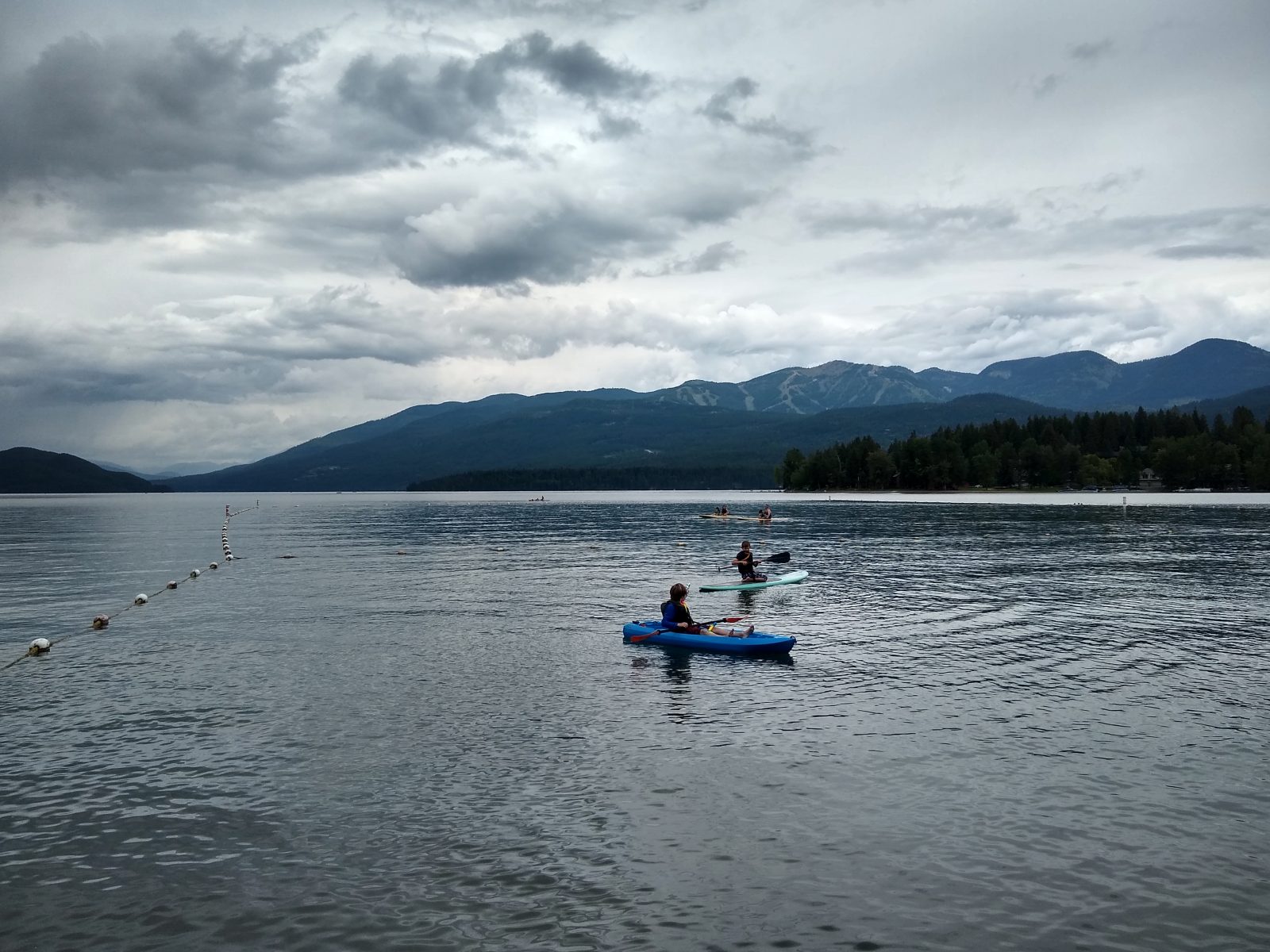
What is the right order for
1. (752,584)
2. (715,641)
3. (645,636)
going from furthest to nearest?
(752,584) < (645,636) < (715,641)

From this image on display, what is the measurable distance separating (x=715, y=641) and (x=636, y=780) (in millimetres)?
16352

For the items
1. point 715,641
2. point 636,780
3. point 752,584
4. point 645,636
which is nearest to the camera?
point 636,780

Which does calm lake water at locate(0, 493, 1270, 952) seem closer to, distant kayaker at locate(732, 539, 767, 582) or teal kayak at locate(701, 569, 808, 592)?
teal kayak at locate(701, 569, 808, 592)

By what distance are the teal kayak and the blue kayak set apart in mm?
18068

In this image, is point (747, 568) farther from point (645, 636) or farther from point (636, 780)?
point (636, 780)

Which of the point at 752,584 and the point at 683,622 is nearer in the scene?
the point at 683,622

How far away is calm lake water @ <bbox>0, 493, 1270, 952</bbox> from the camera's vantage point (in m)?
14.2

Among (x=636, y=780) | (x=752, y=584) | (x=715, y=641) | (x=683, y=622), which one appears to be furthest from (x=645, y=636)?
(x=752, y=584)

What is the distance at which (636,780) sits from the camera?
20.5m

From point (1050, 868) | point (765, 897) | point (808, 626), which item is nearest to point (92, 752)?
point (765, 897)

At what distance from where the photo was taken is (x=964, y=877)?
50.4 ft

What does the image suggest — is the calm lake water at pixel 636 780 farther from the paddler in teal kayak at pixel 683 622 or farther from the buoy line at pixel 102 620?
the paddler in teal kayak at pixel 683 622

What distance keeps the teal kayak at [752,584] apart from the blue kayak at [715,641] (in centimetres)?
1807

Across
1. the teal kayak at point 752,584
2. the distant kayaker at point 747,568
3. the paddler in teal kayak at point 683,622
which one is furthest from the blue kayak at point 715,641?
the distant kayaker at point 747,568
